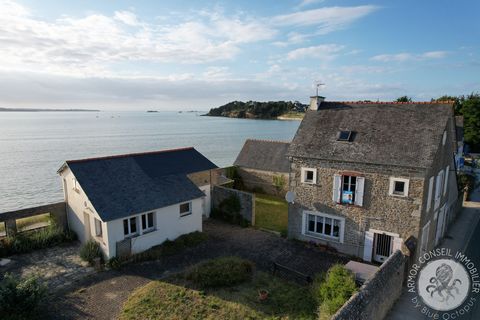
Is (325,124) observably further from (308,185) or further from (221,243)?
(221,243)

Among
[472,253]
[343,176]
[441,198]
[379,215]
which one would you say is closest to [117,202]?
[343,176]

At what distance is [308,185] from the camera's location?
1927 cm

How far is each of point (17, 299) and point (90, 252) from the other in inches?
203

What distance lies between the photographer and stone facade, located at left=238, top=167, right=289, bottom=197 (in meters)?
31.0

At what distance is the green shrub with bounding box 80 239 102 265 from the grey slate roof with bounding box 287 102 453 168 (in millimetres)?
12921

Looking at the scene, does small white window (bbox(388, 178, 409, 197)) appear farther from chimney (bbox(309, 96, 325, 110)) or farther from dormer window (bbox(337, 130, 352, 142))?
chimney (bbox(309, 96, 325, 110))

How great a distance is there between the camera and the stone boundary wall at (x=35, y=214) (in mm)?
17719

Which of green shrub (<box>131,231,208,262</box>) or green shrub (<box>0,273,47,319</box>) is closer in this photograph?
green shrub (<box>0,273,47,319</box>)

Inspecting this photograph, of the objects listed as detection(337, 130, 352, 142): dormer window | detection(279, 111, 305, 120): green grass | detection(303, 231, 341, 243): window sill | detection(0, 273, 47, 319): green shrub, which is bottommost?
detection(303, 231, 341, 243): window sill

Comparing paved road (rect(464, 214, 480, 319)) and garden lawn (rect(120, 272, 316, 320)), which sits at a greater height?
garden lawn (rect(120, 272, 316, 320))

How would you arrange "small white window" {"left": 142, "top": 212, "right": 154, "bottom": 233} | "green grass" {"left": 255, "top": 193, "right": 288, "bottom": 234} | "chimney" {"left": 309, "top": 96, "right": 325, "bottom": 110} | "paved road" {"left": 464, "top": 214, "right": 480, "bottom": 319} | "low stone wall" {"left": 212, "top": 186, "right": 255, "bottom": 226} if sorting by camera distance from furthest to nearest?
"green grass" {"left": 255, "top": 193, "right": 288, "bottom": 234}, "low stone wall" {"left": 212, "top": 186, "right": 255, "bottom": 226}, "chimney" {"left": 309, "top": 96, "right": 325, "bottom": 110}, "small white window" {"left": 142, "top": 212, "right": 154, "bottom": 233}, "paved road" {"left": 464, "top": 214, "right": 480, "bottom": 319}

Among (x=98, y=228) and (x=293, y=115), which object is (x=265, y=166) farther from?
(x=293, y=115)

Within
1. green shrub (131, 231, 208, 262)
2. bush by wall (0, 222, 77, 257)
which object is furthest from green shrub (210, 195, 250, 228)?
bush by wall (0, 222, 77, 257)

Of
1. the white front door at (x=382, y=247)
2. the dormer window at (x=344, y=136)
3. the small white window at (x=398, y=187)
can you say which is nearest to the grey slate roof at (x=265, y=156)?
the dormer window at (x=344, y=136)
